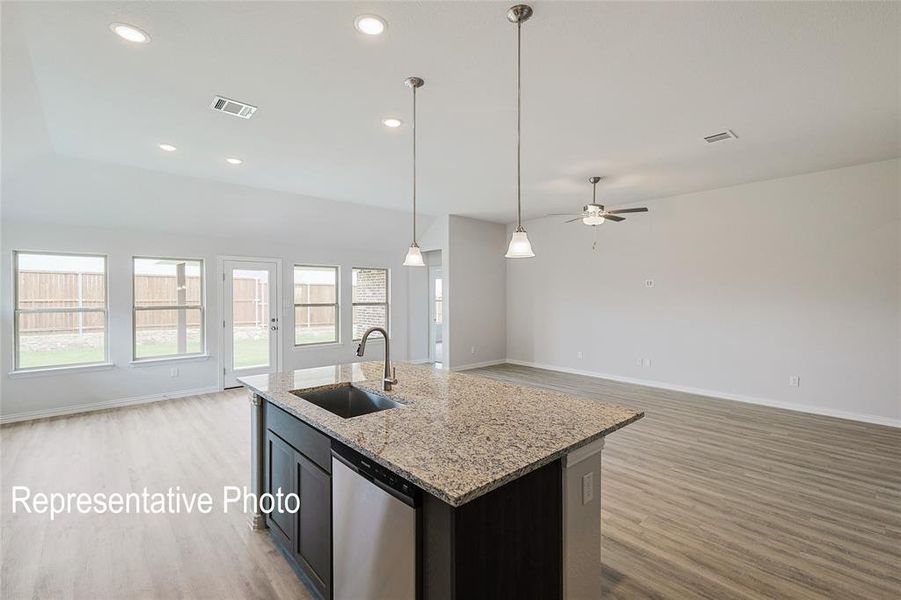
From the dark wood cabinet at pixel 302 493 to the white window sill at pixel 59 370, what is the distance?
4300mm

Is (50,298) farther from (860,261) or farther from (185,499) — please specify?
(860,261)

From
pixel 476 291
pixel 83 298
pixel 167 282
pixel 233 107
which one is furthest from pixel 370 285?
pixel 233 107

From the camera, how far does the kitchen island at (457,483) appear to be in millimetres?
1324

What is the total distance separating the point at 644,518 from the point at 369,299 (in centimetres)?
612

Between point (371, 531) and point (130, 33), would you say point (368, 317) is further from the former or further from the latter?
point (371, 531)

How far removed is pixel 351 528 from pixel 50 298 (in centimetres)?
569

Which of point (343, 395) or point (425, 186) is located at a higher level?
point (425, 186)

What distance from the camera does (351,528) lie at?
1.67 meters

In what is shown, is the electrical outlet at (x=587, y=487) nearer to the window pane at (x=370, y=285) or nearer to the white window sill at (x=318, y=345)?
the white window sill at (x=318, y=345)

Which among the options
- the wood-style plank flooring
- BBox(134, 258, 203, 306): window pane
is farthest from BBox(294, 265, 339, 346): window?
the wood-style plank flooring

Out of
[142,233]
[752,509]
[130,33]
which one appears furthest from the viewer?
[142,233]

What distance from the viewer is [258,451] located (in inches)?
100.0

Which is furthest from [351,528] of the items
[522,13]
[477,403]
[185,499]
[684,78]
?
[684,78]

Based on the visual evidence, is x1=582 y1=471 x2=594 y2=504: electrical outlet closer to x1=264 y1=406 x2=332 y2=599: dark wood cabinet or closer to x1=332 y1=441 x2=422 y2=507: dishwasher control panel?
x1=332 y1=441 x2=422 y2=507: dishwasher control panel
